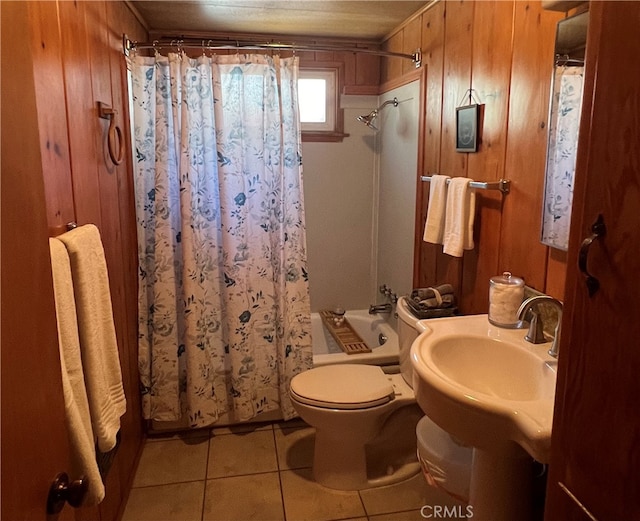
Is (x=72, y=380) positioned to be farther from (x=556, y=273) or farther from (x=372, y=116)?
(x=372, y=116)

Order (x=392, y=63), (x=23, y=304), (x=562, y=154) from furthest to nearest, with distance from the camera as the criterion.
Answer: (x=392, y=63), (x=562, y=154), (x=23, y=304)

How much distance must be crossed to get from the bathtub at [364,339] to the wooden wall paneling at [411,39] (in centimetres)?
150

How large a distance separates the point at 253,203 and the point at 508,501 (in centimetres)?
169

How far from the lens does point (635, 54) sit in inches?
28.6

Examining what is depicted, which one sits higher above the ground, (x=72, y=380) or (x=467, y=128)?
(x=467, y=128)

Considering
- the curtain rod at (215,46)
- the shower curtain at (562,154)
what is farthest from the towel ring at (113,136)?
the shower curtain at (562,154)

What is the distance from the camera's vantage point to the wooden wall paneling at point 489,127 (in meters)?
1.89

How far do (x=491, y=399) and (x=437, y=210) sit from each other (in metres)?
1.14

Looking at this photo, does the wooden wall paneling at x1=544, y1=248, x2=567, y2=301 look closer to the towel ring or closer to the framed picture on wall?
the framed picture on wall

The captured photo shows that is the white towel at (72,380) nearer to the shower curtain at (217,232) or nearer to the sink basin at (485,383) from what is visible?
the sink basin at (485,383)

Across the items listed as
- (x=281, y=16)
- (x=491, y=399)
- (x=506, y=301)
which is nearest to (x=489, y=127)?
(x=506, y=301)

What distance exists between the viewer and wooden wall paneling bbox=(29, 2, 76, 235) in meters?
1.36

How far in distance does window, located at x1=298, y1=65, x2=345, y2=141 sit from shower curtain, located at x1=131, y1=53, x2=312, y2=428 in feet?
2.58

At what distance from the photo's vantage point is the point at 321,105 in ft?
10.8
